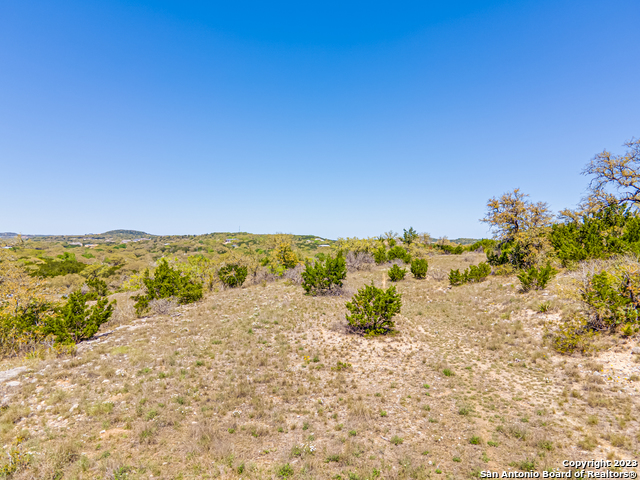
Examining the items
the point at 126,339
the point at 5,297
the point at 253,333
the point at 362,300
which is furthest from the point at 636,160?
the point at 5,297

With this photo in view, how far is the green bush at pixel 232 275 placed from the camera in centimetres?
2445

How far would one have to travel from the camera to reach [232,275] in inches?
974

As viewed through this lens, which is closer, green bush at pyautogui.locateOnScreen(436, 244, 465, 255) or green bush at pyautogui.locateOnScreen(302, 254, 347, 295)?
green bush at pyautogui.locateOnScreen(302, 254, 347, 295)

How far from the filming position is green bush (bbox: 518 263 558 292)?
1581cm

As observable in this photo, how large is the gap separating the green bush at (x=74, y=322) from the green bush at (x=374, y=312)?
1204 cm

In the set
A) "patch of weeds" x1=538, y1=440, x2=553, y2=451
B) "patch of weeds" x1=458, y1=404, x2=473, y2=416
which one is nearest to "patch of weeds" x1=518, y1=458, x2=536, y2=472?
"patch of weeds" x1=538, y1=440, x2=553, y2=451

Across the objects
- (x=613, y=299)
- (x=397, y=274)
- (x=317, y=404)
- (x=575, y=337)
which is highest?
(x=613, y=299)

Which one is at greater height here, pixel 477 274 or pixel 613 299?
pixel 613 299

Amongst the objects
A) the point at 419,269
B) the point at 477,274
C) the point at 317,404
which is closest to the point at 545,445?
the point at 317,404

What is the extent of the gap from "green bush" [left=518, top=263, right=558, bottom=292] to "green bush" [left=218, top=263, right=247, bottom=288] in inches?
874

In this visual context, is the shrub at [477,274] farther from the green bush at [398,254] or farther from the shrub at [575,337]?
the green bush at [398,254]

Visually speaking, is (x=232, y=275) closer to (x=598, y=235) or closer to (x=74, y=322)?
(x=74, y=322)

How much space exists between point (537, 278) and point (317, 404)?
53.1 ft

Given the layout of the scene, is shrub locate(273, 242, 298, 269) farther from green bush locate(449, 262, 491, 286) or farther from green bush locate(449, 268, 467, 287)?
green bush locate(449, 262, 491, 286)
